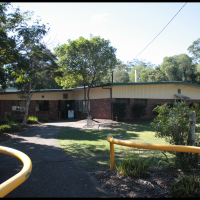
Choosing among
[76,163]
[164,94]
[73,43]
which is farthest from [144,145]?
[164,94]

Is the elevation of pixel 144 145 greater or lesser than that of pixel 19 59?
lesser

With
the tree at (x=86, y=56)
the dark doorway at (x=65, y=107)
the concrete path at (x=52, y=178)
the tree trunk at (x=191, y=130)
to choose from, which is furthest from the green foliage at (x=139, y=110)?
the tree trunk at (x=191, y=130)

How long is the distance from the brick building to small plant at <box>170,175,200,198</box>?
1410cm

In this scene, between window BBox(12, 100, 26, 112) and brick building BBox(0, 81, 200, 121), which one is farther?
window BBox(12, 100, 26, 112)

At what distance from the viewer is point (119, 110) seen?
55.8 ft

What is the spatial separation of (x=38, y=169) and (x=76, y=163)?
1.10 metres

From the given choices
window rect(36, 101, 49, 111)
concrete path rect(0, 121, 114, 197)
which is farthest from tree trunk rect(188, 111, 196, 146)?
window rect(36, 101, 49, 111)

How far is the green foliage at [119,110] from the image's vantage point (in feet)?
55.8

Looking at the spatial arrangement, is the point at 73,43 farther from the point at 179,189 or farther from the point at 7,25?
the point at 179,189

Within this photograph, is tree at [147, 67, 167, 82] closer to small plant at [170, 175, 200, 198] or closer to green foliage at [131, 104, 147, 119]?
green foliage at [131, 104, 147, 119]

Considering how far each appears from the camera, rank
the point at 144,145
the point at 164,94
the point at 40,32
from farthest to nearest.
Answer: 1. the point at 164,94
2. the point at 40,32
3. the point at 144,145

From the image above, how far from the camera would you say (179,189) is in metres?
3.20

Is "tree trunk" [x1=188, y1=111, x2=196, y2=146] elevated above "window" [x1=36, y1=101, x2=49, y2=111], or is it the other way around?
"window" [x1=36, y1=101, x2=49, y2=111]

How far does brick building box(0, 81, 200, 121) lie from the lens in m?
18.4
